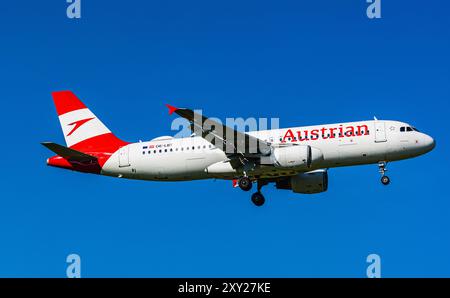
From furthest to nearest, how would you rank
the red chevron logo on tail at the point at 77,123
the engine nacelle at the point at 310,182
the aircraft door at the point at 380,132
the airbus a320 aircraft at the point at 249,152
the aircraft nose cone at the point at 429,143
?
the red chevron logo on tail at the point at 77,123 → the engine nacelle at the point at 310,182 → the aircraft nose cone at the point at 429,143 → the aircraft door at the point at 380,132 → the airbus a320 aircraft at the point at 249,152

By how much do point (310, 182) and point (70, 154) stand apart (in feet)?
57.3

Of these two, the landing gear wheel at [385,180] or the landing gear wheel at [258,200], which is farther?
the landing gear wheel at [258,200]

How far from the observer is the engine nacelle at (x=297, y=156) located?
5419cm

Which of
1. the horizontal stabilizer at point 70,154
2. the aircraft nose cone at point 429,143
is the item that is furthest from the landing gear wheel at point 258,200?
the aircraft nose cone at point 429,143

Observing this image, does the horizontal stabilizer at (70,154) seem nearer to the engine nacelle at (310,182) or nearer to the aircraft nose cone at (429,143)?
the engine nacelle at (310,182)

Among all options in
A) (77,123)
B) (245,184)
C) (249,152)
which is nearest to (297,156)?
(249,152)

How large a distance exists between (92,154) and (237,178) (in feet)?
36.0

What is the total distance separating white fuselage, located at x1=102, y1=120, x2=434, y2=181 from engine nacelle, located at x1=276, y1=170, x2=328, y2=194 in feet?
8.90

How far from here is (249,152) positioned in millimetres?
55844

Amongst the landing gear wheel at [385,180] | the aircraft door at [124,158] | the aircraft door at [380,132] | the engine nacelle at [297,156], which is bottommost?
the landing gear wheel at [385,180]

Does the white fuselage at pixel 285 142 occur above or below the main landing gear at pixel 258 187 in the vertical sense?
above

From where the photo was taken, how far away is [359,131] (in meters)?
55.2

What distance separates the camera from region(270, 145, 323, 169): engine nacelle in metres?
54.2

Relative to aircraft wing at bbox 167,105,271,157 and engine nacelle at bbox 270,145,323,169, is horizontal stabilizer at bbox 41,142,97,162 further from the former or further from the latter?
engine nacelle at bbox 270,145,323,169
